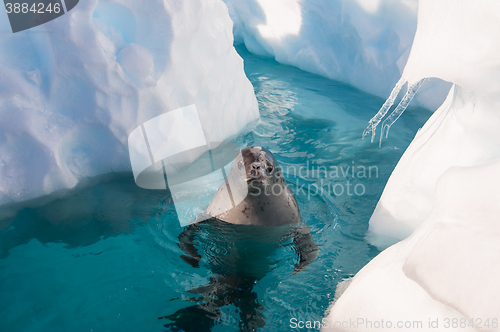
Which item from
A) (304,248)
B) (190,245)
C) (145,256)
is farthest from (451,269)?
(145,256)

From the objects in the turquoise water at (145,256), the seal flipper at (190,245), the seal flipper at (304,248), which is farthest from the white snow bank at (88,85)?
the seal flipper at (304,248)

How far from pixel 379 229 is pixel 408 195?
0.52 metres

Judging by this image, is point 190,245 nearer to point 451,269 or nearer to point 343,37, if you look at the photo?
point 451,269

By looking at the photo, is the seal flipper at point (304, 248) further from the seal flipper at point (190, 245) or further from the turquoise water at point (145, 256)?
the seal flipper at point (190, 245)

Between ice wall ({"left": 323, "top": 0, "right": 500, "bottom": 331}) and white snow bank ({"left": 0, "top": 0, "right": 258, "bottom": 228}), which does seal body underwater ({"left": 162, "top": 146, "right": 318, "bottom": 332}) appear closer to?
ice wall ({"left": 323, "top": 0, "right": 500, "bottom": 331})

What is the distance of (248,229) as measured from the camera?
3295 mm

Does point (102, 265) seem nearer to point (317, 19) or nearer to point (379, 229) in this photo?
point (379, 229)

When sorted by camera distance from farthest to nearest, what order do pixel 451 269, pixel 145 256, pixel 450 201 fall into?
pixel 145 256
pixel 450 201
pixel 451 269

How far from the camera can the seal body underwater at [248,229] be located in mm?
3156

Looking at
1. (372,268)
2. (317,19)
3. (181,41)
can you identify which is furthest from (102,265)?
(317,19)

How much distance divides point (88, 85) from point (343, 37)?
5.76 meters

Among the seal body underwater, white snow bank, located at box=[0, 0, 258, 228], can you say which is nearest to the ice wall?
the seal body underwater

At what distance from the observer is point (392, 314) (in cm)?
229

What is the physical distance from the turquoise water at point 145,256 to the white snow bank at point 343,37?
8.18 feet
